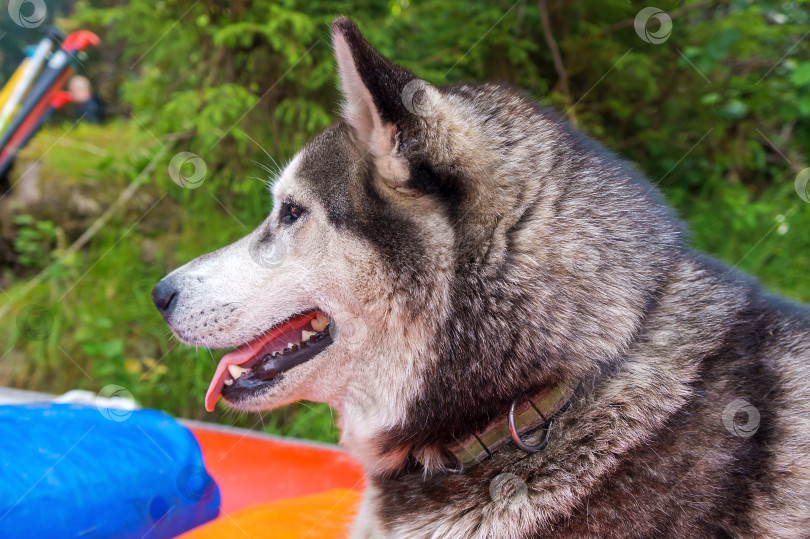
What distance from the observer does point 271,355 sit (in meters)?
1.89

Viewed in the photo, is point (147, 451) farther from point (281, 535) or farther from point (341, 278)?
point (341, 278)

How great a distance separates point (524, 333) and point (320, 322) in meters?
0.62

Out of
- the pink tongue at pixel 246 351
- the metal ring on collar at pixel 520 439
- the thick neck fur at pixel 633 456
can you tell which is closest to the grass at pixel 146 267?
the pink tongue at pixel 246 351

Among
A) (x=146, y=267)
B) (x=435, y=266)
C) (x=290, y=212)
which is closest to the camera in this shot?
(x=435, y=266)

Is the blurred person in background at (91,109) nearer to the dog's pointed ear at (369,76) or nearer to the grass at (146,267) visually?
the grass at (146,267)

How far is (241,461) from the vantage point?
8.91 ft

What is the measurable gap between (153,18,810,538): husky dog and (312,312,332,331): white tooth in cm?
3

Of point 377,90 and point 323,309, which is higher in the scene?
point 377,90

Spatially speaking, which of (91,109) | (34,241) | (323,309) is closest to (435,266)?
(323,309)

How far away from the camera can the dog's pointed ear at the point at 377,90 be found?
1483 millimetres

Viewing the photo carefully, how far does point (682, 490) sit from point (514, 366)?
45 centimetres

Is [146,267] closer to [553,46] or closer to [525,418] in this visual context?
[553,46]

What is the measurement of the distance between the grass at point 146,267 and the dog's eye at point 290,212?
217cm

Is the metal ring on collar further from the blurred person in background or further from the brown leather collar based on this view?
the blurred person in background
